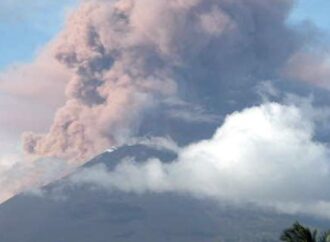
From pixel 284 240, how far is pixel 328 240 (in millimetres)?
1839

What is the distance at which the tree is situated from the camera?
29.0 meters

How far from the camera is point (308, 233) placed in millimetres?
28984

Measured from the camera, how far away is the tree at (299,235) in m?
29.0

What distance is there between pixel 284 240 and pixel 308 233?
0.99 meters

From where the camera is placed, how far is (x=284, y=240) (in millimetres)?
29312

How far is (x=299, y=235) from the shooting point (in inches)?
1148

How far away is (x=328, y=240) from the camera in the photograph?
2823 cm

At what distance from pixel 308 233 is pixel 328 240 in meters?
0.98
